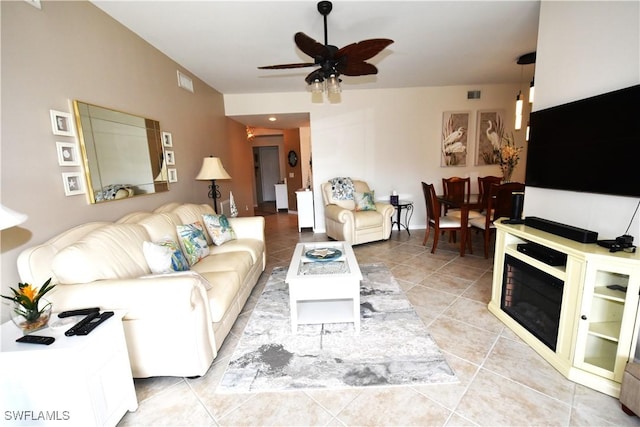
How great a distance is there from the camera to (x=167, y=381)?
171 cm

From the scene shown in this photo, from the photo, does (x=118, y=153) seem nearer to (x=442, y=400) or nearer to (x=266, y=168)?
(x=442, y=400)

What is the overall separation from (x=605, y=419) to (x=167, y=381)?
2388 millimetres

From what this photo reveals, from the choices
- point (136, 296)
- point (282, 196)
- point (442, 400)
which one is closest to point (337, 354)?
point (442, 400)

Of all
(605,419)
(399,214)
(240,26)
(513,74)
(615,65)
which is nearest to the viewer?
(605,419)

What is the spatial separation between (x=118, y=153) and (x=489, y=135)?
565 centimetres

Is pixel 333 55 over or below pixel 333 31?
below

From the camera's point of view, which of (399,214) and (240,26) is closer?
(240,26)

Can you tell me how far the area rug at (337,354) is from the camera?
1658mm

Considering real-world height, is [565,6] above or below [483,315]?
above

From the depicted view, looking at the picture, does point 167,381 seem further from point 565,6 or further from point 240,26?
point 565,6

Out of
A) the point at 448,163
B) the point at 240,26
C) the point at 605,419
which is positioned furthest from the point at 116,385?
the point at 448,163

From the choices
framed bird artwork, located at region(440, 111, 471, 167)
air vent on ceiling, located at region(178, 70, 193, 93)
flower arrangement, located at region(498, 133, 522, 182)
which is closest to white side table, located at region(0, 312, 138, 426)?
air vent on ceiling, located at region(178, 70, 193, 93)

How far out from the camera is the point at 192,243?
2543 millimetres

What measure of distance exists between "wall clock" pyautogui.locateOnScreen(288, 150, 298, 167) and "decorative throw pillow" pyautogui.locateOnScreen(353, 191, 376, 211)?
3.58 m
